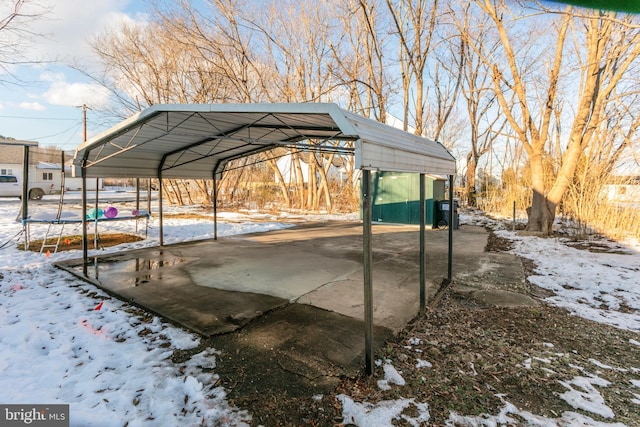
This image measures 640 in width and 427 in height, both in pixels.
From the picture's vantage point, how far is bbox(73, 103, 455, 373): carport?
7.89ft

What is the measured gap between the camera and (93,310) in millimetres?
3586

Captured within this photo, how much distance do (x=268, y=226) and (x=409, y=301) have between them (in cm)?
798

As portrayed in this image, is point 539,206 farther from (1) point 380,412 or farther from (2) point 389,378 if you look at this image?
(1) point 380,412

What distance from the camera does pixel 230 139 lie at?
5656mm

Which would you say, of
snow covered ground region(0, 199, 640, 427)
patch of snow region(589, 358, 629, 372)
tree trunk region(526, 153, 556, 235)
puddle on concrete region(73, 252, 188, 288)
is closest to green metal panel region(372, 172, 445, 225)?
tree trunk region(526, 153, 556, 235)

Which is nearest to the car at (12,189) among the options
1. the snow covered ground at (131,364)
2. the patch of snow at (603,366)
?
the snow covered ground at (131,364)

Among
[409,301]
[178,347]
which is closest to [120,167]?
[178,347]

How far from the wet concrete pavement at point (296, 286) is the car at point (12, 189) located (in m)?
21.4

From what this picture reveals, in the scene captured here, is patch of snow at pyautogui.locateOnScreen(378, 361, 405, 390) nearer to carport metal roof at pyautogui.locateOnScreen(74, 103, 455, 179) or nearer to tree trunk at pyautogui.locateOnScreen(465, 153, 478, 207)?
carport metal roof at pyautogui.locateOnScreen(74, 103, 455, 179)

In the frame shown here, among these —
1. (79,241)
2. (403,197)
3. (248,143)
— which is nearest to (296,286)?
(248,143)

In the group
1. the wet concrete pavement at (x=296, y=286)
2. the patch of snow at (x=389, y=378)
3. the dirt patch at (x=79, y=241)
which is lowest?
the patch of snow at (x=389, y=378)

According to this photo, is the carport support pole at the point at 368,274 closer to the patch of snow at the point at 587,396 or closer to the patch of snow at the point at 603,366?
the patch of snow at the point at 587,396

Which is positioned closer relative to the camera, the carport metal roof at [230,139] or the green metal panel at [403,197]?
the carport metal roof at [230,139]

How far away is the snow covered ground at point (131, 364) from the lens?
1977mm
